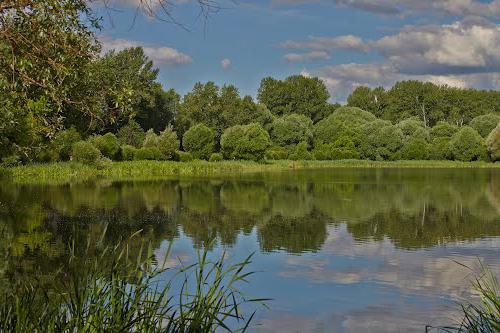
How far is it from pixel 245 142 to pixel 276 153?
1032cm

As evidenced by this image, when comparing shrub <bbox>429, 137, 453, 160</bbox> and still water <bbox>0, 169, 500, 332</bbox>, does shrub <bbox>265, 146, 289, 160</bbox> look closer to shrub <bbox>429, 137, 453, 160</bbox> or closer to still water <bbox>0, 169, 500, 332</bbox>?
shrub <bbox>429, 137, 453, 160</bbox>

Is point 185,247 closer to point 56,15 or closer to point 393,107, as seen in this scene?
point 56,15

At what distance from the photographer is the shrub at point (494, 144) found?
6431 centimetres

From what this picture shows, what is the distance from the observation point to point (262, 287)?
447 inches

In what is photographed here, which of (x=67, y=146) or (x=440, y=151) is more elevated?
(x=67, y=146)

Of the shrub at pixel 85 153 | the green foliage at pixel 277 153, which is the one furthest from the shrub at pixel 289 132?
the shrub at pixel 85 153

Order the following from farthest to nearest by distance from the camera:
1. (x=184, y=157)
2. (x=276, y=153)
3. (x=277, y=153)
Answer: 1. (x=277, y=153)
2. (x=276, y=153)
3. (x=184, y=157)

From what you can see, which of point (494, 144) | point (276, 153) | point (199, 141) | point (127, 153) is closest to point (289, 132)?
point (276, 153)

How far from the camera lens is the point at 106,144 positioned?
1812 inches

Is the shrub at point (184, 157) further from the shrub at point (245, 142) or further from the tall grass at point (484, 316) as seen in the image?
the tall grass at point (484, 316)

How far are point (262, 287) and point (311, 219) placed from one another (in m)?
9.76

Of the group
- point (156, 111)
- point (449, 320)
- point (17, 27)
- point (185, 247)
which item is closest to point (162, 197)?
point (185, 247)

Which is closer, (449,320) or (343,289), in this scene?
(449,320)

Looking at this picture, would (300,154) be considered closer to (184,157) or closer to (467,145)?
(184,157)
